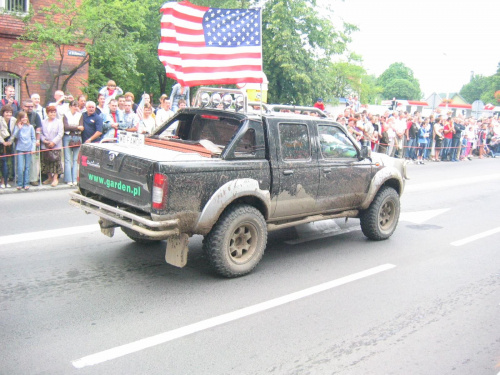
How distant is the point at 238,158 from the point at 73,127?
6.88 metres

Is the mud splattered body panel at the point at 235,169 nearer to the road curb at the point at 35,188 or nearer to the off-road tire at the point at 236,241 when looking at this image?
the off-road tire at the point at 236,241

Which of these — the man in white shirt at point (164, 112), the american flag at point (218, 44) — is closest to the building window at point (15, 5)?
the man in white shirt at point (164, 112)

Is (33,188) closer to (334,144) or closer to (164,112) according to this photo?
(164,112)

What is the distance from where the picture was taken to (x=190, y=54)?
7531mm

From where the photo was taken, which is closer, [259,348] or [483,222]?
[259,348]

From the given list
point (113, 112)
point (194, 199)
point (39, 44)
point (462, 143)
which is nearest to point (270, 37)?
point (462, 143)

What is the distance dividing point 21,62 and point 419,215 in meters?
15.0

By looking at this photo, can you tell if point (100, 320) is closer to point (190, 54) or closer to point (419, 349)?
point (419, 349)

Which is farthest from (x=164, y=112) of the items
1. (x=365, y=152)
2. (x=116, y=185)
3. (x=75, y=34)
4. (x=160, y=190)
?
(x=160, y=190)

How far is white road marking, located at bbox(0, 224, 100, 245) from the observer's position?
691cm

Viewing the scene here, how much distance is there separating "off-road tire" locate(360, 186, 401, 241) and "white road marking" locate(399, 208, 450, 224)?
1.78 meters

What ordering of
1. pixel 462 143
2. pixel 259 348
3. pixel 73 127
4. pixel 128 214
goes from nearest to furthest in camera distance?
pixel 259 348
pixel 128 214
pixel 73 127
pixel 462 143

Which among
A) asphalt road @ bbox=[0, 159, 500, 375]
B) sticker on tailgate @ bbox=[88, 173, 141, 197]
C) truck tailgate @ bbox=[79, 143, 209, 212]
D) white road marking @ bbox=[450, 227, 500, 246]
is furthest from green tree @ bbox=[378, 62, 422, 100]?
sticker on tailgate @ bbox=[88, 173, 141, 197]

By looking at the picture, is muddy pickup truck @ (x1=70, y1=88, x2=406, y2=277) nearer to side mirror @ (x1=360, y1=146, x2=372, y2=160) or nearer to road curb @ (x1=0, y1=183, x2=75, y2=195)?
side mirror @ (x1=360, y1=146, x2=372, y2=160)
